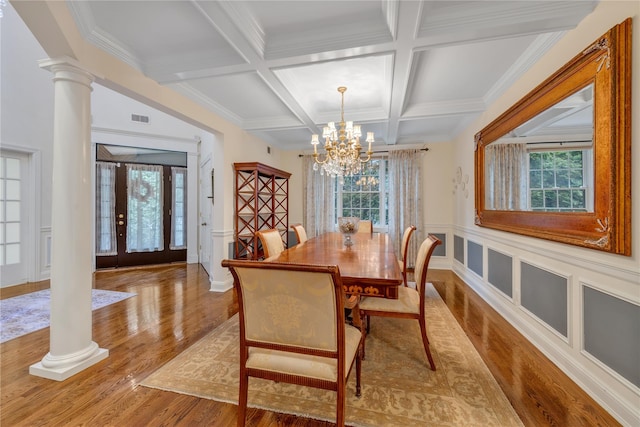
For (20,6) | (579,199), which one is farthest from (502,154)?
Answer: (20,6)

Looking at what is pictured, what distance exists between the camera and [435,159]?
5250 mm

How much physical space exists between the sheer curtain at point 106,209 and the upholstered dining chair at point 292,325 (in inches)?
215

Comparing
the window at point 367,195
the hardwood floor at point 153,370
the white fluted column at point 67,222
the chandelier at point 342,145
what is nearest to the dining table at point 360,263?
the hardwood floor at point 153,370

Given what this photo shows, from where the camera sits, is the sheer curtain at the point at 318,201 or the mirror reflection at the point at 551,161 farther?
the sheer curtain at the point at 318,201

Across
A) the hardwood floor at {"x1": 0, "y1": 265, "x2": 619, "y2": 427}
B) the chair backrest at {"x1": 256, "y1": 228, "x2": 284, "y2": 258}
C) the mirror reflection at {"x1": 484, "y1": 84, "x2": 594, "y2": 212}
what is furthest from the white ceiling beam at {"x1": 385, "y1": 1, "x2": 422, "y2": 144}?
the hardwood floor at {"x1": 0, "y1": 265, "x2": 619, "y2": 427}

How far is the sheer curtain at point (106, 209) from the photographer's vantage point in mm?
5316

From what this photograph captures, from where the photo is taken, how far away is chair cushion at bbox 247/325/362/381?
4.30 ft

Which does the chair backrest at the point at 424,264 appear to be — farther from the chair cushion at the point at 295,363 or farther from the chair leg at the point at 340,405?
the chair leg at the point at 340,405

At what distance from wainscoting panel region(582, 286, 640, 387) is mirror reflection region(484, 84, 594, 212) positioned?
58 centimetres

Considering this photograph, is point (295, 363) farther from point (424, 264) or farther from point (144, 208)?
point (144, 208)

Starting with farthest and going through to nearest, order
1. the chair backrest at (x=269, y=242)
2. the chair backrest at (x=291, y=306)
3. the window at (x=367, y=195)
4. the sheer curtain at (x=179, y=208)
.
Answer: the sheer curtain at (x=179, y=208) < the window at (x=367, y=195) < the chair backrest at (x=269, y=242) < the chair backrest at (x=291, y=306)

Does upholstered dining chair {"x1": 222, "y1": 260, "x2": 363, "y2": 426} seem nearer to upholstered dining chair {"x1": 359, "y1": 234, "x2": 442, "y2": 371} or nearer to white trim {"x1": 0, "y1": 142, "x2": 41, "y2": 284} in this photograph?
upholstered dining chair {"x1": 359, "y1": 234, "x2": 442, "y2": 371}

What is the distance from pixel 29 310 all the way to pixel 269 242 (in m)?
2.99

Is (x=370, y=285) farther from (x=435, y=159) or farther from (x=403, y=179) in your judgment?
(x=435, y=159)
